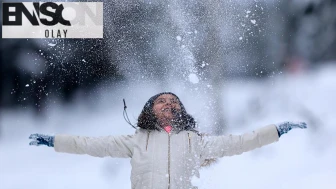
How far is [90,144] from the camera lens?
2.55 meters

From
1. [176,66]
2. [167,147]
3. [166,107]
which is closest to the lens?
[167,147]

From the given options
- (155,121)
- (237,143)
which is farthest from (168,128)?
(237,143)

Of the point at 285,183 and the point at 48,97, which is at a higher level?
the point at 48,97

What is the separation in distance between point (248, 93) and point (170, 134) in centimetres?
206

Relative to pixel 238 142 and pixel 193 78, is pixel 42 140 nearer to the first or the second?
pixel 238 142

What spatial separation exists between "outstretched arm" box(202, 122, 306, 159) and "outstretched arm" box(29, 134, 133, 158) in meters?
0.42

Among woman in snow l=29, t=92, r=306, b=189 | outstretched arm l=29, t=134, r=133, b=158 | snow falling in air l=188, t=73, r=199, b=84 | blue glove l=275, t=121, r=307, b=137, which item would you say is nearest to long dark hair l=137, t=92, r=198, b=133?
woman in snow l=29, t=92, r=306, b=189

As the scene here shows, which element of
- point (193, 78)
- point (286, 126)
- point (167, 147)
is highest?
point (193, 78)

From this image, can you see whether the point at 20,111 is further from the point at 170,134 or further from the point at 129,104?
the point at 170,134

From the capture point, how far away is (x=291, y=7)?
170 inches

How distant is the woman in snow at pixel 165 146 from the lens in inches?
95.9

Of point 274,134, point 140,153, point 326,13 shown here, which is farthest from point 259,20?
point 140,153

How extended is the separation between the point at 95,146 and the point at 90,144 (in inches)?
1.1

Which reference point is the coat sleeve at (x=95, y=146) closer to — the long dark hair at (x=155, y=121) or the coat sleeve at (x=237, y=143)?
the long dark hair at (x=155, y=121)
